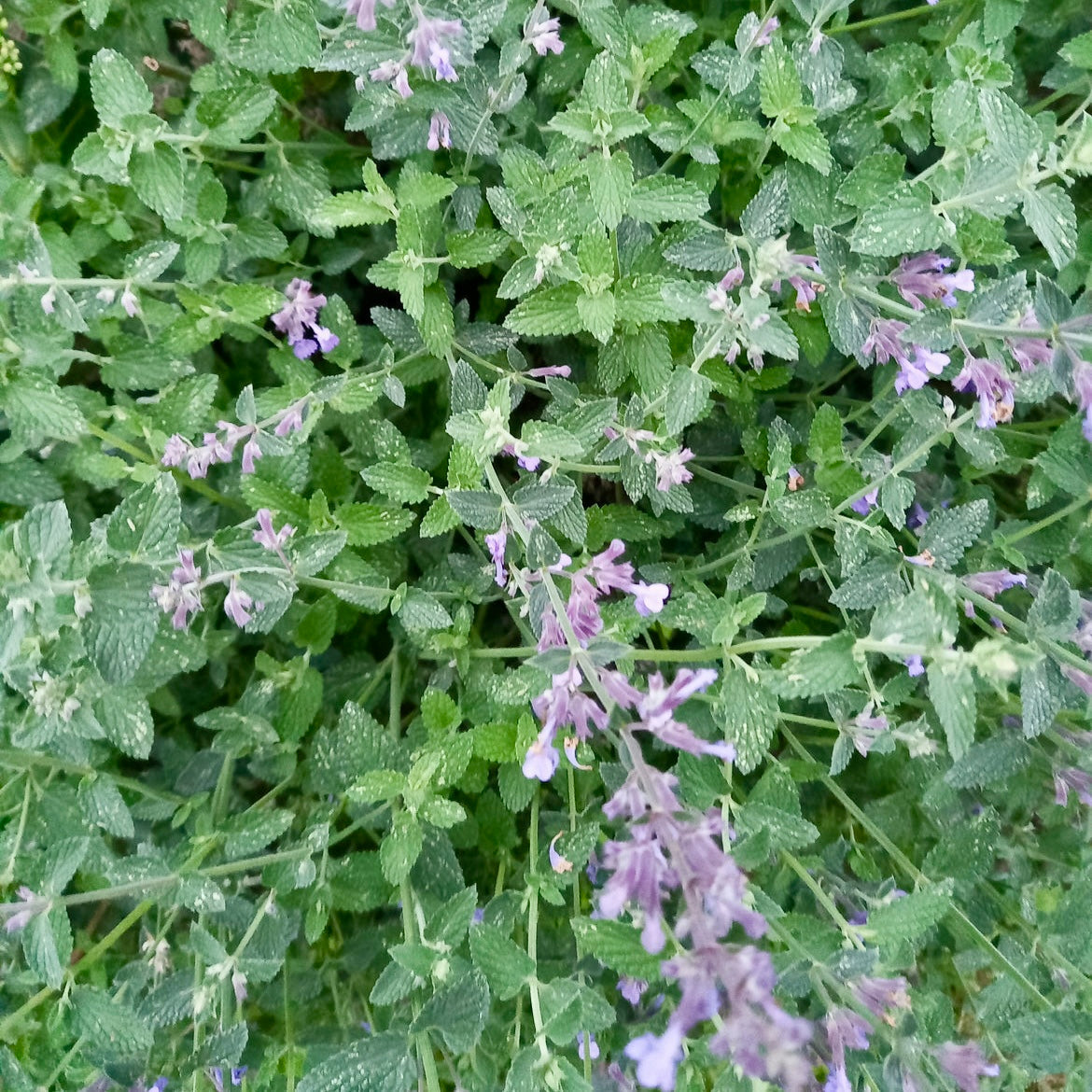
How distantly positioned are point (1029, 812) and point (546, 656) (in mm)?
1687

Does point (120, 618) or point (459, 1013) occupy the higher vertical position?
point (120, 618)

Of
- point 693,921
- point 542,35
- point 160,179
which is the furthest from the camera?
point 160,179

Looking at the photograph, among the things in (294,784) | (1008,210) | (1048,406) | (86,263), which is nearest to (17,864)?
(294,784)

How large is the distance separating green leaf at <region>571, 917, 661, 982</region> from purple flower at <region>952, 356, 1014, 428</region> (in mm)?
1317

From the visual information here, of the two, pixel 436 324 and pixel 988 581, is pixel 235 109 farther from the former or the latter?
pixel 988 581

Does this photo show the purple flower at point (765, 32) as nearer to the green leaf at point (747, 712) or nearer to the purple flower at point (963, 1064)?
the green leaf at point (747, 712)

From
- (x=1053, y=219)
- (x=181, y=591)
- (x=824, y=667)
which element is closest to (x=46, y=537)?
(x=181, y=591)

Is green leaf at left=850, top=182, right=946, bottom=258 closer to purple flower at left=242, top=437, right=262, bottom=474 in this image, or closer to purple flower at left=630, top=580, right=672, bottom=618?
purple flower at left=630, top=580, right=672, bottom=618

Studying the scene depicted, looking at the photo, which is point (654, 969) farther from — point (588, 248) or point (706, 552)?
point (588, 248)

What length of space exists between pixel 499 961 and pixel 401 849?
1.06 ft

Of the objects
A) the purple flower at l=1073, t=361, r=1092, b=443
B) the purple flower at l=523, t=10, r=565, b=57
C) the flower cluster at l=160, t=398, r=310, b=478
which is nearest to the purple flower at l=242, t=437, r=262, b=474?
the flower cluster at l=160, t=398, r=310, b=478

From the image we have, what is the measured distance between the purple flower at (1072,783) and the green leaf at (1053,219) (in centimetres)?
118

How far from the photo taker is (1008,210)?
2.08m

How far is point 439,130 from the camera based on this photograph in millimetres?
2225
